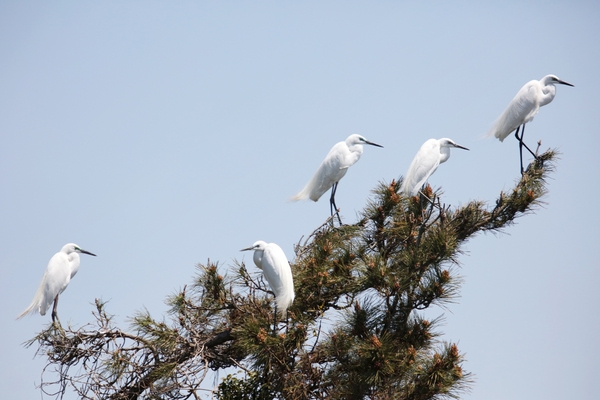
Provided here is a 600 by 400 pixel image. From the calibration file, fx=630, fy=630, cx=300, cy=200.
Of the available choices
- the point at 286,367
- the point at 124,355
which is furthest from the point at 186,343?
the point at 286,367

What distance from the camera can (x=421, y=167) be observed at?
21.7ft

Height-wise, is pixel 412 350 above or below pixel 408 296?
below

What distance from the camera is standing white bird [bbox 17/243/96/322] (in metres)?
7.19

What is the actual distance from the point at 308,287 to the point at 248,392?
3.05ft

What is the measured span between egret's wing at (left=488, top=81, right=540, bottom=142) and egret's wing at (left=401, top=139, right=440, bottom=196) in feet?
4.20

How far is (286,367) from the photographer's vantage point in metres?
4.51

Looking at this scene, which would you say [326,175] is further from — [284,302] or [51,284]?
[51,284]

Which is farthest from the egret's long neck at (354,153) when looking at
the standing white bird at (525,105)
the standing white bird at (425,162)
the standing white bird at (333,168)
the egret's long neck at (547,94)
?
the egret's long neck at (547,94)

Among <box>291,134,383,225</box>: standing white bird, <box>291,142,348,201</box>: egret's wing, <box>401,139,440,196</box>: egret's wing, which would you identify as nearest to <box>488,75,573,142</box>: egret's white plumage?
<box>401,139,440,196</box>: egret's wing

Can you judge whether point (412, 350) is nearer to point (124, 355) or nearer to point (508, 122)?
point (124, 355)

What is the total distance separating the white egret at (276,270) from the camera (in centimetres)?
484

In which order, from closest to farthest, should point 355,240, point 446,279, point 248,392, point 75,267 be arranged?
1. point 446,279
2. point 248,392
3. point 355,240
4. point 75,267

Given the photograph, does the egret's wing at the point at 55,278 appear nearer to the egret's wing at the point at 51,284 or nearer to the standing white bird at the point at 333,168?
the egret's wing at the point at 51,284

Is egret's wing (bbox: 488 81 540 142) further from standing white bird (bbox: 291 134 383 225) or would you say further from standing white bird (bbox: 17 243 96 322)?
standing white bird (bbox: 17 243 96 322)
